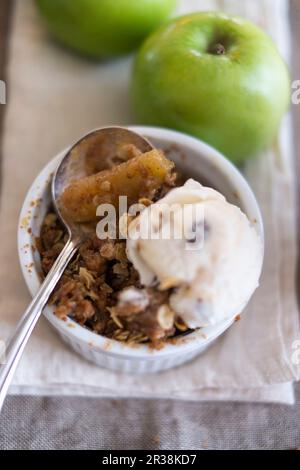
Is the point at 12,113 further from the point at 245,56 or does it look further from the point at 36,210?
the point at 245,56

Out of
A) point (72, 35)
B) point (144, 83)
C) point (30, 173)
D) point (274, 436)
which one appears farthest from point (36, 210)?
point (274, 436)

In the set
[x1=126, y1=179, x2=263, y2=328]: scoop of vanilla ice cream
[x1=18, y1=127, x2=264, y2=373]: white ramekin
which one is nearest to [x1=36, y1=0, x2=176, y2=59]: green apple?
[x1=18, y1=127, x2=264, y2=373]: white ramekin

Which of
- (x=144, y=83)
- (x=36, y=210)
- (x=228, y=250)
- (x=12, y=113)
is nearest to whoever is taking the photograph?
(x=228, y=250)

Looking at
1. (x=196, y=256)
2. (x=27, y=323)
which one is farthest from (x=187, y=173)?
(x=27, y=323)

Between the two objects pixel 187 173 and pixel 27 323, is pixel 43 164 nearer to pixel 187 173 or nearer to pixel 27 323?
pixel 187 173

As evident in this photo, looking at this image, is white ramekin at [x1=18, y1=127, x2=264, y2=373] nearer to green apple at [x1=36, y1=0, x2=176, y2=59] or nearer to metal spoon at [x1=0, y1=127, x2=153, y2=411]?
metal spoon at [x1=0, y1=127, x2=153, y2=411]
